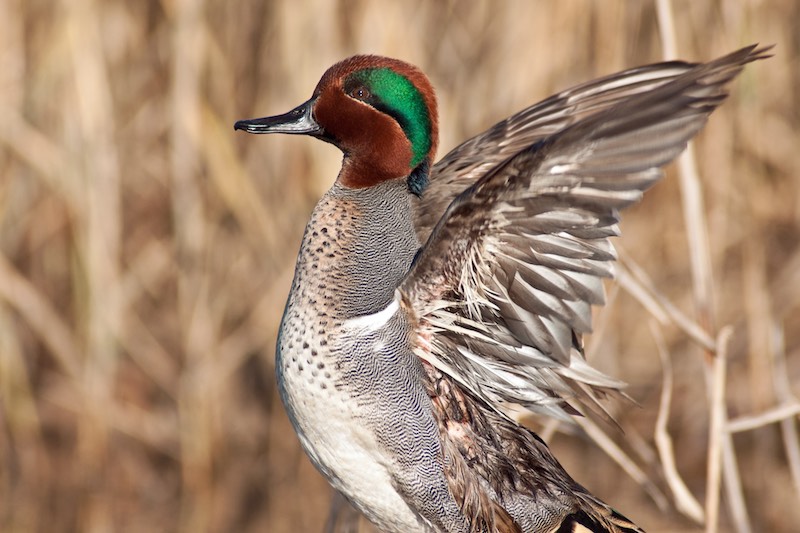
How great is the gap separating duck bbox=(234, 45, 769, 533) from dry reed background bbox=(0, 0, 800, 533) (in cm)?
164

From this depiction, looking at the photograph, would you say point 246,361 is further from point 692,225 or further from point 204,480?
point 692,225

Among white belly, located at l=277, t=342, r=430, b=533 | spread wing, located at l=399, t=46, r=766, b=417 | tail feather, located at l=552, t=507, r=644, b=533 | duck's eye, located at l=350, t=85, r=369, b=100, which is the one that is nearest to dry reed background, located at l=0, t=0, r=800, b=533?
tail feather, located at l=552, t=507, r=644, b=533

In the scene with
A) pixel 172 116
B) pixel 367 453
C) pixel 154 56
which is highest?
pixel 154 56

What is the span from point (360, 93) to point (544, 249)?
610 mm

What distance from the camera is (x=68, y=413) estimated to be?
491 centimetres

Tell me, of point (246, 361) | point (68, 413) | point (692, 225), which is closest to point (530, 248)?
point (692, 225)

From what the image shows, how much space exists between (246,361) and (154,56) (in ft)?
4.43

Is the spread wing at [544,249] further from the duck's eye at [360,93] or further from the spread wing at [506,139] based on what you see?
the duck's eye at [360,93]

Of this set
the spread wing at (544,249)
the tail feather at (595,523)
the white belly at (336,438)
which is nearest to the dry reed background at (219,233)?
the tail feather at (595,523)

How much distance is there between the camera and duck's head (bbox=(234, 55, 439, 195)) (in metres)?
2.54

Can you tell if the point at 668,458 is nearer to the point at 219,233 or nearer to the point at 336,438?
the point at 336,438

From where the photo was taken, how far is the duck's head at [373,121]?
8.32ft

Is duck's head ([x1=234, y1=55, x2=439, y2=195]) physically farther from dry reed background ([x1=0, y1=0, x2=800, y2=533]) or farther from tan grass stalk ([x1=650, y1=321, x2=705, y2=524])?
dry reed background ([x1=0, y1=0, x2=800, y2=533])

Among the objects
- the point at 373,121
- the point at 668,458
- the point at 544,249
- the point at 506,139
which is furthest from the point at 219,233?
the point at 544,249
